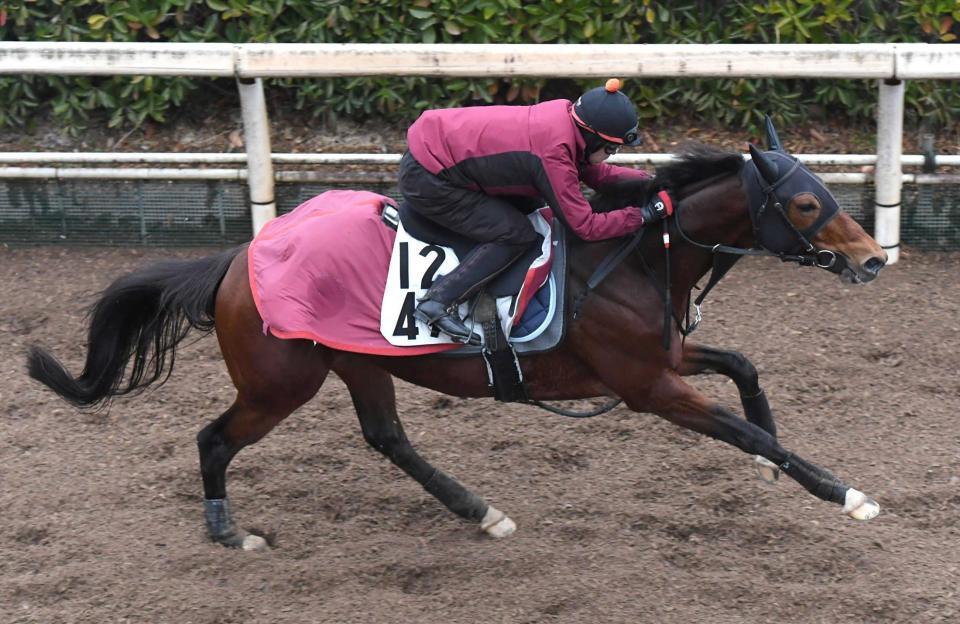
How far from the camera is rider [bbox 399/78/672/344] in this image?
4.25m

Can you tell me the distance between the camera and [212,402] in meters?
5.98

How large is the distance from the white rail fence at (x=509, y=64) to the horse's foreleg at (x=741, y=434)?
2.53 m

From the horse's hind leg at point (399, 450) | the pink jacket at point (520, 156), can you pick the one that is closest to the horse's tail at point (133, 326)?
the horse's hind leg at point (399, 450)

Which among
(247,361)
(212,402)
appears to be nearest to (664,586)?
(247,361)

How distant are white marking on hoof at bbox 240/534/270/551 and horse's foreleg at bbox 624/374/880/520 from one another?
1606 mm

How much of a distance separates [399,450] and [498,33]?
3.30m

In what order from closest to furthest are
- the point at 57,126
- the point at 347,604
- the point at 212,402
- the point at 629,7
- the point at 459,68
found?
the point at 347,604
the point at 212,402
the point at 459,68
the point at 629,7
the point at 57,126

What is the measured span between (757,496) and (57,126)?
5.45 meters

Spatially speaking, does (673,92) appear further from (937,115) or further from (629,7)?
(937,115)

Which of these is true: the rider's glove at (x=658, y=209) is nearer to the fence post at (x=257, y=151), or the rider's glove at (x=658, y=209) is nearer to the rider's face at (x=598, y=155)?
the rider's face at (x=598, y=155)

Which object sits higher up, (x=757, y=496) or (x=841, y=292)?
(x=841, y=292)

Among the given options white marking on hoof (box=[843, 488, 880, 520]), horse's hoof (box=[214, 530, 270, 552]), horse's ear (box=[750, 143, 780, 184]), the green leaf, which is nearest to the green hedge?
the green leaf

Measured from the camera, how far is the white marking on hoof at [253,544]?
4891 mm

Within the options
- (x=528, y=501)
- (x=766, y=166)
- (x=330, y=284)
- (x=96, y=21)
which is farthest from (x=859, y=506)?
(x=96, y=21)
